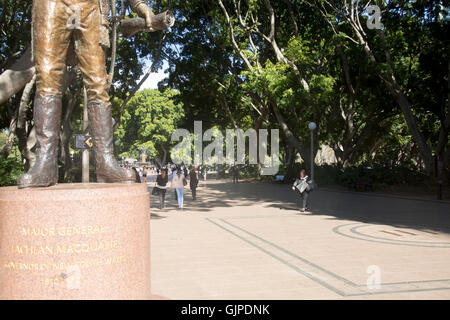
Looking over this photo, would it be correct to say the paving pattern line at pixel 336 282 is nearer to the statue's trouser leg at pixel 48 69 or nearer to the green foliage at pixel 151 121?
the statue's trouser leg at pixel 48 69

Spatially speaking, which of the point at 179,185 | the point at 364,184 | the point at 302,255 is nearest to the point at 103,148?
the point at 302,255

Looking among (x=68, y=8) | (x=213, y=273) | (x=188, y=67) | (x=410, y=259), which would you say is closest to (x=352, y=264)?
(x=410, y=259)

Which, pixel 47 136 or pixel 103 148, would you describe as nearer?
pixel 47 136

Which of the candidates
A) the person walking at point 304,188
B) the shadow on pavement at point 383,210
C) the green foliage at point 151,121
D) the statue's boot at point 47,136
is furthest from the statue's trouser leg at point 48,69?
the green foliage at point 151,121

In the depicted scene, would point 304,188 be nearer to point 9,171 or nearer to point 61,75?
point 9,171

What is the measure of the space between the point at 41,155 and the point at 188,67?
22783 millimetres

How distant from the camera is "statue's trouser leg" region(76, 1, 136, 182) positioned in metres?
5.05

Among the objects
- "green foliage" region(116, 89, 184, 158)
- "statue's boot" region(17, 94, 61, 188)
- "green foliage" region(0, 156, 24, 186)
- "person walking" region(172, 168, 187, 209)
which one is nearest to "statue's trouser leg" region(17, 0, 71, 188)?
"statue's boot" region(17, 94, 61, 188)

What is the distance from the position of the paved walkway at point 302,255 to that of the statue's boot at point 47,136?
2.00 meters

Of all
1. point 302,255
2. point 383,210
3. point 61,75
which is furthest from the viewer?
point 383,210

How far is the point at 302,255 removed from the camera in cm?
757

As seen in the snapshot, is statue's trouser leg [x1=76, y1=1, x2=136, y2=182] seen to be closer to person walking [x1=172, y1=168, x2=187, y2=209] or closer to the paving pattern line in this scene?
the paving pattern line

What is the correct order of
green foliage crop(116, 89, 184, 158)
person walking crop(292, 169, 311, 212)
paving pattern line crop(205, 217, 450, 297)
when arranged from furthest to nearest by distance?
green foliage crop(116, 89, 184, 158), person walking crop(292, 169, 311, 212), paving pattern line crop(205, 217, 450, 297)

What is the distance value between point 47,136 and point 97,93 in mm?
778
